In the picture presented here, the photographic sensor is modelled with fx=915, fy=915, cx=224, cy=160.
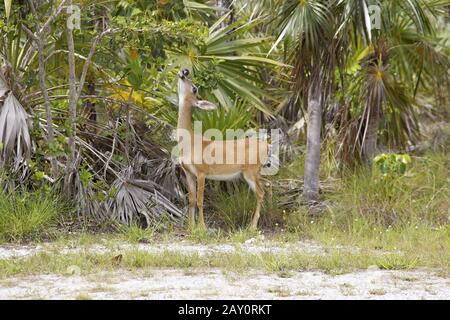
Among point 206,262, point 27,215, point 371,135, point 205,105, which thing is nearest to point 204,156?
point 205,105

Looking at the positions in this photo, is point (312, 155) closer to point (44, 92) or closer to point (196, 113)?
point (196, 113)

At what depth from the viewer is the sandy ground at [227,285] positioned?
7457 millimetres

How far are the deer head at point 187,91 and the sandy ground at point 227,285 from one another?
3.03m

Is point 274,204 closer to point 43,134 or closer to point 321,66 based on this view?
point 321,66

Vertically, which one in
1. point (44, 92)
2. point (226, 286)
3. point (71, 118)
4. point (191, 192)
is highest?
point (44, 92)

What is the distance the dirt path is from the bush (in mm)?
2132

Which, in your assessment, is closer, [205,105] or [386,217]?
[205,105]

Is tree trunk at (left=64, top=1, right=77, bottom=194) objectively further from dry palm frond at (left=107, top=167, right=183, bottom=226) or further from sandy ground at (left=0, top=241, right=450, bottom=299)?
sandy ground at (left=0, top=241, right=450, bottom=299)

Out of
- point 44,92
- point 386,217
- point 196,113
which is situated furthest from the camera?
point 196,113

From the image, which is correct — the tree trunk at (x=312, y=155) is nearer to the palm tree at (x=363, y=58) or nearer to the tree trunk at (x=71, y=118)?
the palm tree at (x=363, y=58)

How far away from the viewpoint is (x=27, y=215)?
1038 centimetres

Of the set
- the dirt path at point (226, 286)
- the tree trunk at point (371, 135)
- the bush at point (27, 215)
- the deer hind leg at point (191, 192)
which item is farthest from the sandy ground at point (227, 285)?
the tree trunk at point (371, 135)

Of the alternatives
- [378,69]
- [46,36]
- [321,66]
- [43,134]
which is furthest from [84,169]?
[378,69]

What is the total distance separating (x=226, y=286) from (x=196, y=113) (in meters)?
4.26
